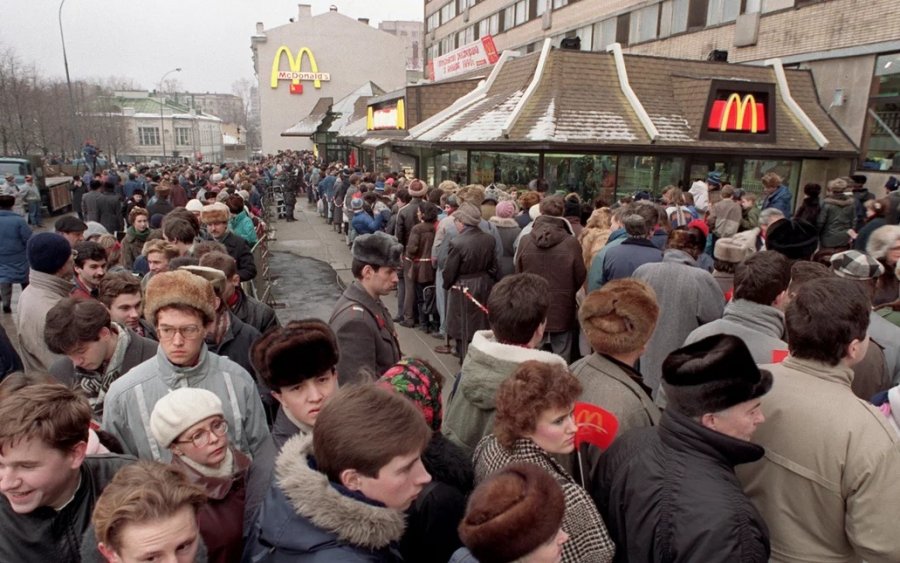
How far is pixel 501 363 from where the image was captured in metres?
2.50

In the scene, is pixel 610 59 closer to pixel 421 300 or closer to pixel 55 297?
pixel 421 300

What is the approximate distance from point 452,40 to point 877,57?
37815mm

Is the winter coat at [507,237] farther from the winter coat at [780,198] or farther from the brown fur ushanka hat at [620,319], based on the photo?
the winter coat at [780,198]

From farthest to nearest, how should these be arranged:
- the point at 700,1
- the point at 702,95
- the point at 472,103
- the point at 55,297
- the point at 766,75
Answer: the point at 700,1 → the point at 472,103 → the point at 766,75 → the point at 702,95 → the point at 55,297

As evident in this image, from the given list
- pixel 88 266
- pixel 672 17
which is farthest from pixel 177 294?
pixel 672 17

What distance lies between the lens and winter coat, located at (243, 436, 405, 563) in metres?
1.55

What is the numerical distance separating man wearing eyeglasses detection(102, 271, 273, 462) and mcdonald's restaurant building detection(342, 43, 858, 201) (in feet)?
29.8

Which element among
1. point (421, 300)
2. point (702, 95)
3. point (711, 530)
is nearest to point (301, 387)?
point (711, 530)

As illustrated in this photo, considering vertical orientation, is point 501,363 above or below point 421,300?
above

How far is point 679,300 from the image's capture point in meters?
4.18

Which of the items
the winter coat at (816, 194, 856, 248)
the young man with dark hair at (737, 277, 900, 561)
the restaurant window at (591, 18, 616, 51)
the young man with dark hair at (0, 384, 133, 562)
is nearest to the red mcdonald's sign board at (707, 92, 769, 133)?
the winter coat at (816, 194, 856, 248)

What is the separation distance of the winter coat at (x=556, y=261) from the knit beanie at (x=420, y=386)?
343 cm

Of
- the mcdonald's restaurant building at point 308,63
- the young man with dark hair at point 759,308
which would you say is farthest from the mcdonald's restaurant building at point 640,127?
the mcdonald's restaurant building at point 308,63

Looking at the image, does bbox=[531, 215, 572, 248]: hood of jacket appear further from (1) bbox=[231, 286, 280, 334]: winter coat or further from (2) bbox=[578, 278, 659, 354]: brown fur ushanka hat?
(2) bbox=[578, 278, 659, 354]: brown fur ushanka hat
